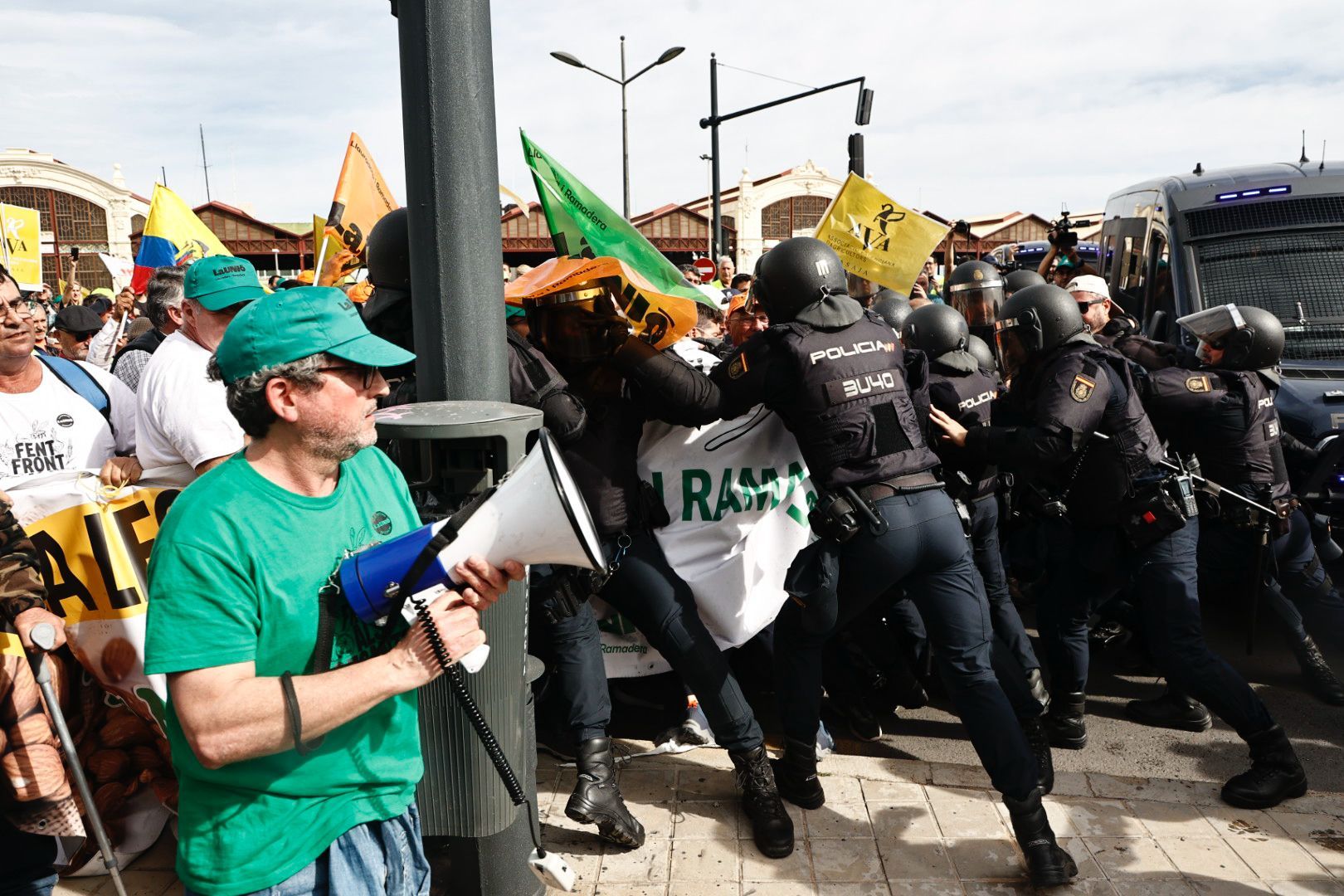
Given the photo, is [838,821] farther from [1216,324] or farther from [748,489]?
[1216,324]

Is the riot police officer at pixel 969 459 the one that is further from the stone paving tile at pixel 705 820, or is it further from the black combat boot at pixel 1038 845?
the stone paving tile at pixel 705 820

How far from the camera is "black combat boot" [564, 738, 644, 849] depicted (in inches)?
145

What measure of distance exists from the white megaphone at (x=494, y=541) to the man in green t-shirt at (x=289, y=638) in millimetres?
43

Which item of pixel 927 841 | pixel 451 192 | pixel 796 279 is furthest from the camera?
pixel 796 279

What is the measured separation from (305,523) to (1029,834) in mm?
2714

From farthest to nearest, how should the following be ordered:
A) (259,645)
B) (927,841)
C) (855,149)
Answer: (855,149)
(927,841)
(259,645)

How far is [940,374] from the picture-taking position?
16.4 feet

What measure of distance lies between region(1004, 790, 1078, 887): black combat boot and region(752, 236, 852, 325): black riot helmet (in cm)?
193

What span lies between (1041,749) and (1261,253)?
5.46 meters

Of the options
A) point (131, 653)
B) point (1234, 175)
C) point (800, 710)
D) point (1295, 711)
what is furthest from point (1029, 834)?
point (1234, 175)

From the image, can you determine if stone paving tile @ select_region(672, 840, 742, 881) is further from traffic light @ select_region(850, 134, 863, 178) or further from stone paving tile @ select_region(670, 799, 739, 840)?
traffic light @ select_region(850, 134, 863, 178)

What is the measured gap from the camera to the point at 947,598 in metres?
3.78

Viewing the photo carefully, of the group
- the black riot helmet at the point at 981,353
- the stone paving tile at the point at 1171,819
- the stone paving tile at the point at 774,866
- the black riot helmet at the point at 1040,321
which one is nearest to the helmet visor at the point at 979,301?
the black riot helmet at the point at 981,353

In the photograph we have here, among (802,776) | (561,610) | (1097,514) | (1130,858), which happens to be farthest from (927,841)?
(1097,514)
